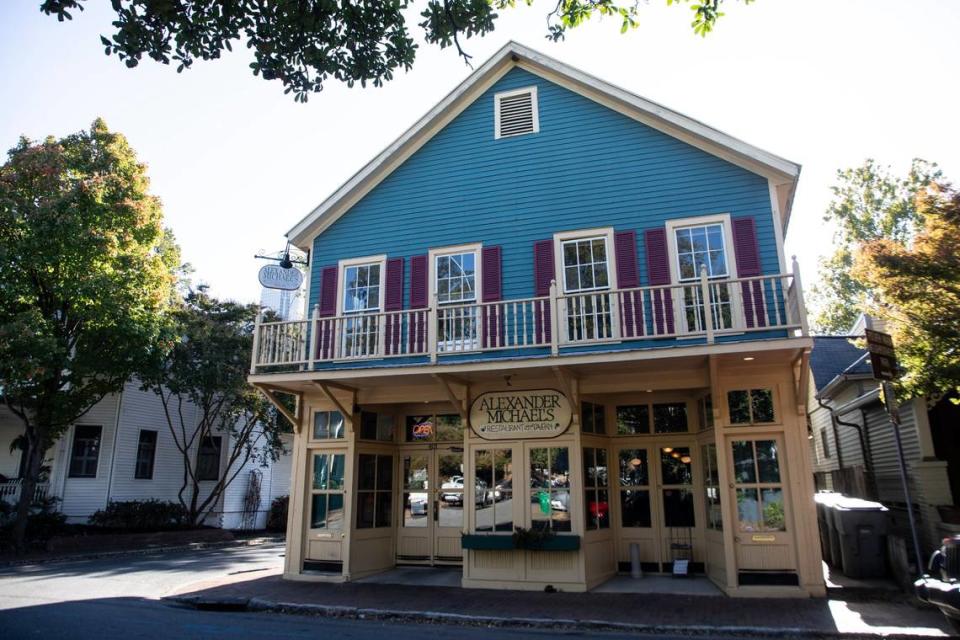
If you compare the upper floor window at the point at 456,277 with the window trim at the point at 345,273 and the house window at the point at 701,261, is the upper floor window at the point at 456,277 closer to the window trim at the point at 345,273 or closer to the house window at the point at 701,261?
the window trim at the point at 345,273

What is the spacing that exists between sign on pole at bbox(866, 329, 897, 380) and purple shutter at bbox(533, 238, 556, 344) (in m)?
4.47

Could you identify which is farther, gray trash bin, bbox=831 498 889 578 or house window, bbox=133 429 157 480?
house window, bbox=133 429 157 480

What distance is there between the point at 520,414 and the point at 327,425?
378cm

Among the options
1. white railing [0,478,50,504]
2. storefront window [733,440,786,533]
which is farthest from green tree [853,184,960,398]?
white railing [0,478,50,504]

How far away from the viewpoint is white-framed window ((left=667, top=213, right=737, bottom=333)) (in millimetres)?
10273

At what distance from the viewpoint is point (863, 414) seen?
571 inches

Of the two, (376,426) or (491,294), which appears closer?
(491,294)

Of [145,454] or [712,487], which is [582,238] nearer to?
[712,487]

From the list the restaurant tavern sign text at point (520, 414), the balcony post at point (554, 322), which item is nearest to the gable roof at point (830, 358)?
the restaurant tavern sign text at point (520, 414)

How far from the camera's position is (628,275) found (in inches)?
434

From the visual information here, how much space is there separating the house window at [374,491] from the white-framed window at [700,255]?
6295 mm

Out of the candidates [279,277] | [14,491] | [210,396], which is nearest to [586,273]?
[279,277]

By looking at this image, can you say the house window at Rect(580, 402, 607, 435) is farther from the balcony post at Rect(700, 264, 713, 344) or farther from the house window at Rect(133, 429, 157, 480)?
the house window at Rect(133, 429, 157, 480)

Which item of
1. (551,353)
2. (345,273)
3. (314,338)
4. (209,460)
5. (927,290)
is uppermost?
(345,273)
